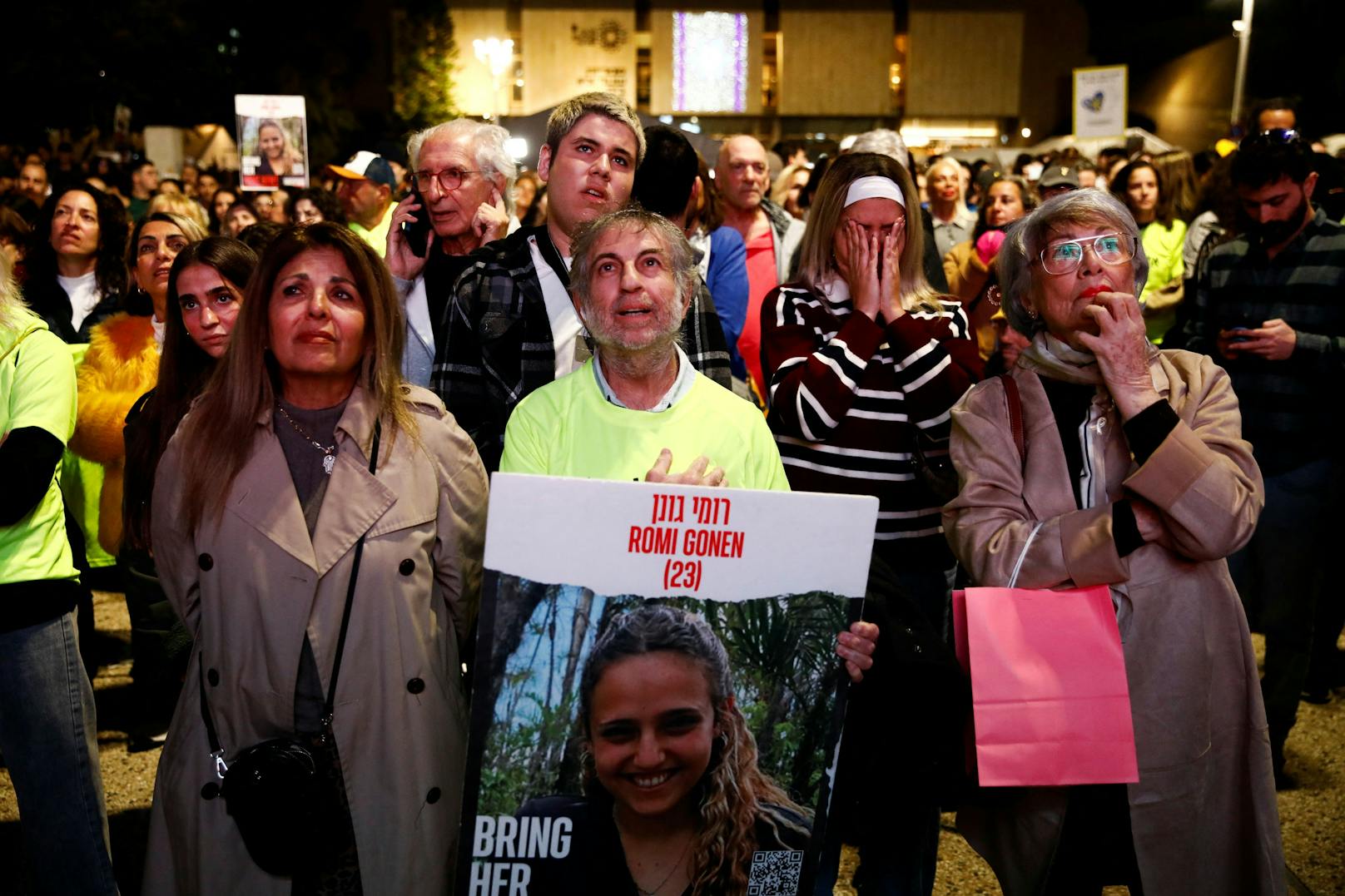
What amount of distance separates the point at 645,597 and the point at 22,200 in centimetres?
948

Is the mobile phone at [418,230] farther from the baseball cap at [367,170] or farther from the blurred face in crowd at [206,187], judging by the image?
the blurred face in crowd at [206,187]

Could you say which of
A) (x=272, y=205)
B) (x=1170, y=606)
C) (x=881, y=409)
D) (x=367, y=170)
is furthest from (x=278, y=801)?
(x=272, y=205)

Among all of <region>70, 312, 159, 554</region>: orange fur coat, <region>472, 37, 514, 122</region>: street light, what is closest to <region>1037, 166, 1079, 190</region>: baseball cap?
<region>70, 312, 159, 554</region>: orange fur coat

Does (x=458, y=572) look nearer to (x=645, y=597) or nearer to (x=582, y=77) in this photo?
(x=645, y=597)

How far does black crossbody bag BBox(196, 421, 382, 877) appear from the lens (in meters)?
2.41

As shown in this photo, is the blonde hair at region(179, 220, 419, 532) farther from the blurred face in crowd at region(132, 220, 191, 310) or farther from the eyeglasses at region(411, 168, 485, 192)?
the blurred face in crowd at region(132, 220, 191, 310)

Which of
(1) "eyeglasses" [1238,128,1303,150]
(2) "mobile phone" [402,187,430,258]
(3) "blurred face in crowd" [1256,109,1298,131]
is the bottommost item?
(2) "mobile phone" [402,187,430,258]

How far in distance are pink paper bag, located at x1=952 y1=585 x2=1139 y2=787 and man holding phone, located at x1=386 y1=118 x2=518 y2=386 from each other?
2.12 meters

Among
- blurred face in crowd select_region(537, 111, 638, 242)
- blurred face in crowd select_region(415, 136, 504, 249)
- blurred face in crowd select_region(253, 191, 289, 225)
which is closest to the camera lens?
blurred face in crowd select_region(537, 111, 638, 242)

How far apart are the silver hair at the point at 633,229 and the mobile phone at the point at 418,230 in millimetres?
1409

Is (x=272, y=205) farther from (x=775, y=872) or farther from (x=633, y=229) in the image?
(x=775, y=872)

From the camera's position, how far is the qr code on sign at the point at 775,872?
2.22m

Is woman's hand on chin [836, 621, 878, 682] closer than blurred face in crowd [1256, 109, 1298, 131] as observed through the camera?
Yes

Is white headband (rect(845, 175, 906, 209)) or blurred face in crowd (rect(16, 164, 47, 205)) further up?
blurred face in crowd (rect(16, 164, 47, 205))
